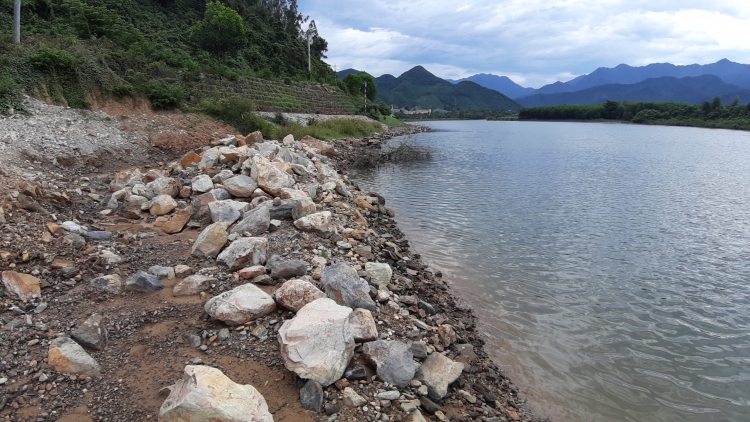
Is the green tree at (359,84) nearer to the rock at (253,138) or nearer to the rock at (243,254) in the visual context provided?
the rock at (253,138)

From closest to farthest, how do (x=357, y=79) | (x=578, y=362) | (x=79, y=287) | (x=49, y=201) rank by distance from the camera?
(x=79, y=287), (x=578, y=362), (x=49, y=201), (x=357, y=79)

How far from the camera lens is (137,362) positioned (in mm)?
4262

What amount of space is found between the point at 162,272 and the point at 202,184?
13.7 feet

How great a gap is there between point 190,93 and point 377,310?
21.3m

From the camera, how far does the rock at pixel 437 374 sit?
4.53 metres

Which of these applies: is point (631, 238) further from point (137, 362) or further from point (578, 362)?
point (137, 362)

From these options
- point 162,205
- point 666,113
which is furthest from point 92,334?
point 666,113

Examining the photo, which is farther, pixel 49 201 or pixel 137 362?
pixel 49 201

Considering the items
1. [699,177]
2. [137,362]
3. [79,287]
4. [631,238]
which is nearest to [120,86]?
[79,287]

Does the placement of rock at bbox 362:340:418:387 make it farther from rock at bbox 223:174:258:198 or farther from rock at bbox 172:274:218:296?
rock at bbox 223:174:258:198

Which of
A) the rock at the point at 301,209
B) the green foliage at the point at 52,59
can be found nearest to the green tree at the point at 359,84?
the green foliage at the point at 52,59

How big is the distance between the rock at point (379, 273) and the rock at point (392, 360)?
6.83 ft

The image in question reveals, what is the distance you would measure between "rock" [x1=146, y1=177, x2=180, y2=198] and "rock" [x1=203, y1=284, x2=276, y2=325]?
5.43 metres

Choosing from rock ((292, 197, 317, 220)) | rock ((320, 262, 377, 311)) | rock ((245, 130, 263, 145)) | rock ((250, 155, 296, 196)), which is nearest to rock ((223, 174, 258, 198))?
rock ((250, 155, 296, 196))
